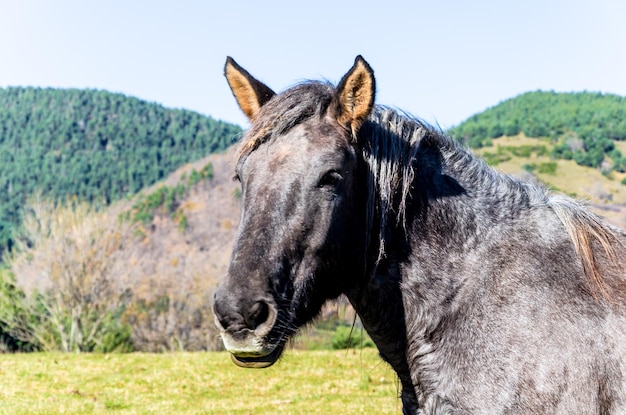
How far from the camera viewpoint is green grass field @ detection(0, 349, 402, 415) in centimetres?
1058

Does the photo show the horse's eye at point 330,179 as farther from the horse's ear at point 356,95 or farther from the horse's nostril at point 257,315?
the horse's nostril at point 257,315

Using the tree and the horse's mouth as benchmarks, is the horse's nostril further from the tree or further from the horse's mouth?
the tree

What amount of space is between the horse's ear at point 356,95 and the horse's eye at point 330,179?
303mm

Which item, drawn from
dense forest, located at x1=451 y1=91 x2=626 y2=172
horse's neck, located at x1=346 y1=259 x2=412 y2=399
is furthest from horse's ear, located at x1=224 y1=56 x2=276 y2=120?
dense forest, located at x1=451 y1=91 x2=626 y2=172

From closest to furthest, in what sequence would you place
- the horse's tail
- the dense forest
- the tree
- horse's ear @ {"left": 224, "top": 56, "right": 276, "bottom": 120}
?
the horse's tail → horse's ear @ {"left": 224, "top": 56, "right": 276, "bottom": 120} → the tree → the dense forest

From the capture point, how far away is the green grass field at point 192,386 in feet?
34.7

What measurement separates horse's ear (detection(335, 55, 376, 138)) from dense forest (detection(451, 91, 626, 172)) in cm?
9926

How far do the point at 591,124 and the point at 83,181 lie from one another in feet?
330

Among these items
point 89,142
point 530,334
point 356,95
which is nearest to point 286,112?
point 356,95

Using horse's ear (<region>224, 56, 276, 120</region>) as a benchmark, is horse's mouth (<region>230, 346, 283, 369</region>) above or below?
below

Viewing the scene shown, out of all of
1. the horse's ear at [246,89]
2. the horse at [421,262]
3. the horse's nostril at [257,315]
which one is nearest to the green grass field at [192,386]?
the horse at [421,262]

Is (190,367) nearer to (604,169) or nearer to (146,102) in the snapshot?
(604,169)

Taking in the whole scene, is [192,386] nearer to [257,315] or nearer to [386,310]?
[386,310]

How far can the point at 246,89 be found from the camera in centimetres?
410
